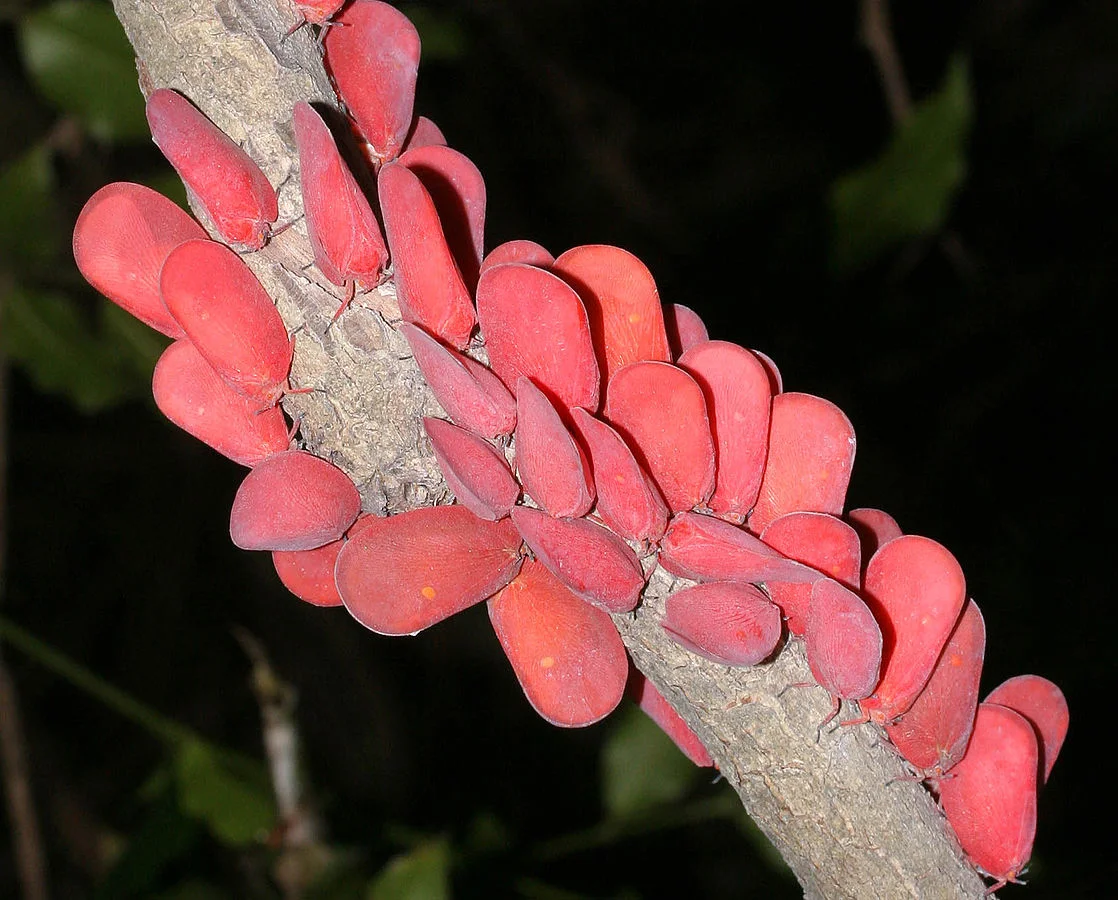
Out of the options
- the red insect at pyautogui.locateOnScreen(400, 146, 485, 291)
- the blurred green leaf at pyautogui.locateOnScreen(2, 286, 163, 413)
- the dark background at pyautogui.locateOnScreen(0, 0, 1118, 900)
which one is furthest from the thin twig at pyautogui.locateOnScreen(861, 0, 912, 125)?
the red insect at pyautogui.locateOnScreen(400, 146, 485, 291)

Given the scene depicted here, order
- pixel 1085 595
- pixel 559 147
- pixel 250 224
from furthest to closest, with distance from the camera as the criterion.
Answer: pixel 559 147 < pixel 1085 595 < pixel 250 224

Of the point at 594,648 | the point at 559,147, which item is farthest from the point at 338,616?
the point at 594,648

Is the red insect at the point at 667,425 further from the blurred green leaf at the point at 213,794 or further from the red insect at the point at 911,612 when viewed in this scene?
the blurred green leaf at the point at 213,794

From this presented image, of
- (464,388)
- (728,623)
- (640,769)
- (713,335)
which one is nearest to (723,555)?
(728,623)

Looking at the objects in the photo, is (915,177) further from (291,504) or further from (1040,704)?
(291,504)

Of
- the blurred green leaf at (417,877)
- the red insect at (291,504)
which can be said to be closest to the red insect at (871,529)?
the red insect at (291,504)

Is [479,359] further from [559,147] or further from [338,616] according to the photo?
[559,147]
